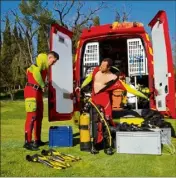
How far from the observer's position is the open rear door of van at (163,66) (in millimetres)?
5488

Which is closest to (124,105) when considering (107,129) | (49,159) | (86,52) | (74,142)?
(86,52)

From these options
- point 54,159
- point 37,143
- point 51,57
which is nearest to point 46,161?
point 54,159

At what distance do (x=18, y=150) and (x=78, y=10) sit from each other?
27.4 meters

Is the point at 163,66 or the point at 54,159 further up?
the point at 163,66

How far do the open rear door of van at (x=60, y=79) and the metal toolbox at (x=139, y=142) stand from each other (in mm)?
1455

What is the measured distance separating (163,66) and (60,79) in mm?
1844

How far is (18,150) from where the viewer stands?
17.0 ft

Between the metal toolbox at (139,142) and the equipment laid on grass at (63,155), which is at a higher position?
the metal toolbox at (139,142)

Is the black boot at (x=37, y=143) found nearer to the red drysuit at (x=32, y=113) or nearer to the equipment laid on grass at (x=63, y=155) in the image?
the red drysuit at (x=32, y=113)

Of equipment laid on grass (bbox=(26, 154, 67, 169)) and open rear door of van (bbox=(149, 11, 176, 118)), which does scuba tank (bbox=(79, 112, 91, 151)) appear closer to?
equipment laid on grass (bbox=(26, 154, 67, 169))

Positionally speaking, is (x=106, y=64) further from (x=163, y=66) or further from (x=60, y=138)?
(x=60, y=138)

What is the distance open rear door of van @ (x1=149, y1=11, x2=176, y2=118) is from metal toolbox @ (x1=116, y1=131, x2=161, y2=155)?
875 millimetres

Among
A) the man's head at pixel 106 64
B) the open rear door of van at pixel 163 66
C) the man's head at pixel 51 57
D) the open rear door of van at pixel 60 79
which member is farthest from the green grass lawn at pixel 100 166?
the man's head at pixel 51 57

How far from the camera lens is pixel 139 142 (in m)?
4.86
